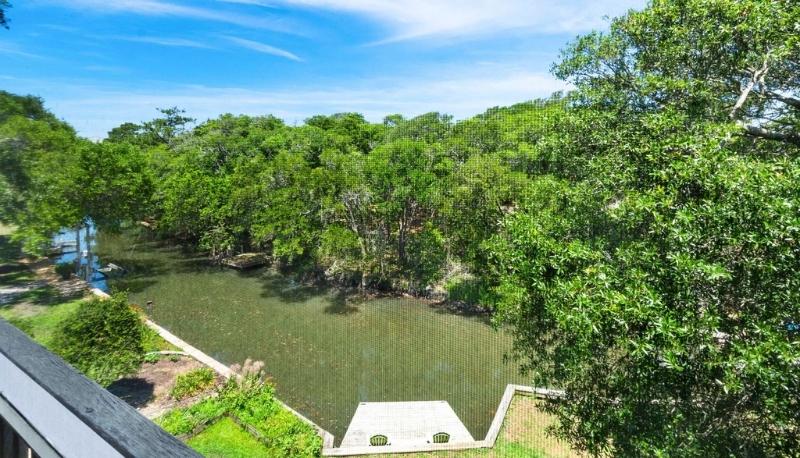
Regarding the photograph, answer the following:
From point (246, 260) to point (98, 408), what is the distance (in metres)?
9.59

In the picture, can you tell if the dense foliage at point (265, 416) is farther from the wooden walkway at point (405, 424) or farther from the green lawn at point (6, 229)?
the green lawn at point (6, 229)

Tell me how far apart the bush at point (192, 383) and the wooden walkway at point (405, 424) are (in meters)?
1.42

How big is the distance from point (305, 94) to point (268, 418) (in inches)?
129

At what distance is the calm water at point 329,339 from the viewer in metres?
4.71

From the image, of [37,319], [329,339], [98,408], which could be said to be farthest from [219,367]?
[98,408]

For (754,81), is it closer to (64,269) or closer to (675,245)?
(675,245)

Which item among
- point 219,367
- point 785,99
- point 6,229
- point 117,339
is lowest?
point 219,367

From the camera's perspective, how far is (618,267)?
1978 mm

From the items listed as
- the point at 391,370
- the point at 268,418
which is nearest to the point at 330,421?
the point at 268,418

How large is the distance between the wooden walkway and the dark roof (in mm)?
3610

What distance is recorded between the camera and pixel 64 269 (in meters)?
1.08

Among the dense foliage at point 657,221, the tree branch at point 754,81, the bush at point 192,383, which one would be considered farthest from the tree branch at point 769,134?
the bush at point 192,383

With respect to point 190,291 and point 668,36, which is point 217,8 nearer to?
point 668,36

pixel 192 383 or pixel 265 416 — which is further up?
pixel 192 383
